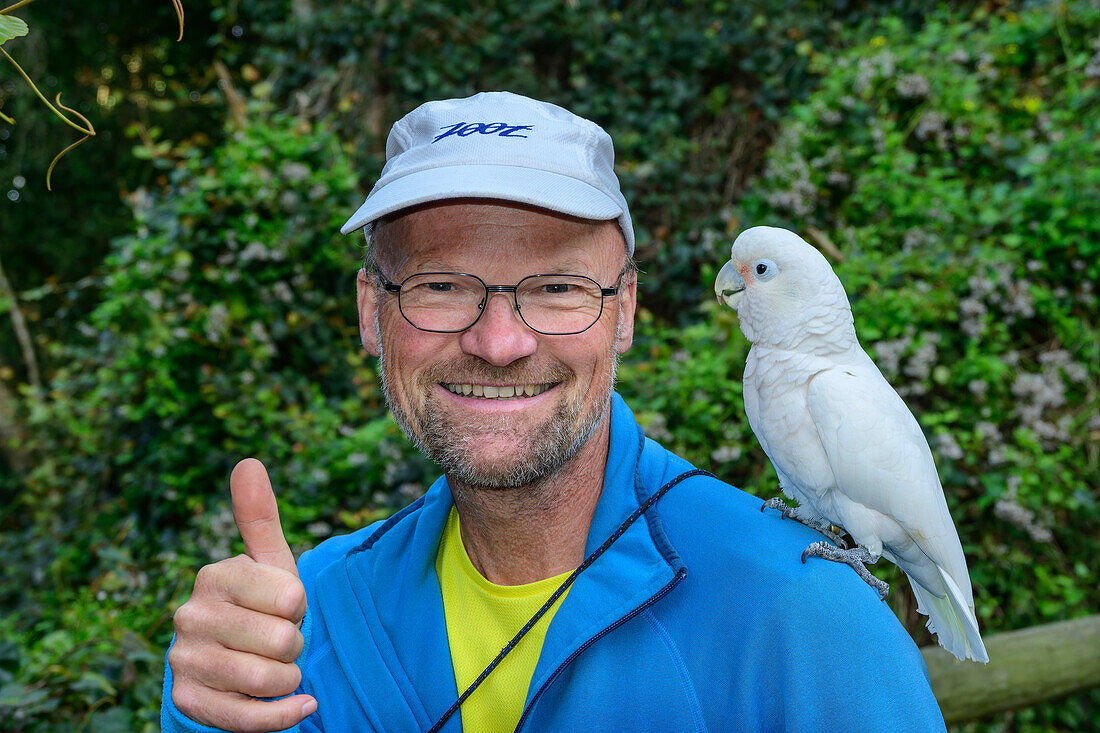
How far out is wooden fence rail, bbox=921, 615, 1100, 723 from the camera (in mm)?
2117

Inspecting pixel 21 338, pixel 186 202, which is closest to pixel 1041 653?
pixel 186 202

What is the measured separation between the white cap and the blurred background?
5.53 feet

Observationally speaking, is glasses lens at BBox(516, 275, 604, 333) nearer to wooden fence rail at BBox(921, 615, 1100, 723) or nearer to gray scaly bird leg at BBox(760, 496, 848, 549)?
gray scaly bird leg at BBox(760, 496, 848, 549)

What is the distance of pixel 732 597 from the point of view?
3.68 feet

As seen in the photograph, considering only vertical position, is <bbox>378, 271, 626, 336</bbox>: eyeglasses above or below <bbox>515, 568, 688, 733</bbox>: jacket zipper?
above

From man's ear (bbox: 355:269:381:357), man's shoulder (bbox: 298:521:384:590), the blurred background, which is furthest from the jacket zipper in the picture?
the blurred background

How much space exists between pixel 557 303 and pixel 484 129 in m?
0.34

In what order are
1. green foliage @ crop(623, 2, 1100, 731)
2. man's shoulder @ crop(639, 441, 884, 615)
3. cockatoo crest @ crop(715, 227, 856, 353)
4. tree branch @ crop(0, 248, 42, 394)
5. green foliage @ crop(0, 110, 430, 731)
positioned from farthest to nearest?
tree branch @ crop(0, 248, 42, 394)
green foliage @ crop(0, 110, 430, 731)
green foliage @ crop(623, 2, 1100, 731)
cockatoo crest @ crop(715, 227, 856, 353)
man's shoulder @ crop(639, 441, 884, 615)

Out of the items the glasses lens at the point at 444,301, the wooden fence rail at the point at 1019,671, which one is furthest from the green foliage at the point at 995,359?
the glasses lens at the point at 444,301

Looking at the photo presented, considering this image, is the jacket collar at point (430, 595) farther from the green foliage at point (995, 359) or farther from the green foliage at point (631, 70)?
the green foliage at point (631, 70)

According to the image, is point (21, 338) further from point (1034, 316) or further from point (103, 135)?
point (1034, 316)

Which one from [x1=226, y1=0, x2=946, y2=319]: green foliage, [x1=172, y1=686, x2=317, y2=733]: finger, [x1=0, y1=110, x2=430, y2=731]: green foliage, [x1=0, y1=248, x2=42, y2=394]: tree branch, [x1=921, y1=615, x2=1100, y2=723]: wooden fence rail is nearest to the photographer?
[x1=172, y1=686, x2=317, y2=733]: finger

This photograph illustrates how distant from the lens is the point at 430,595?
54.2 inches

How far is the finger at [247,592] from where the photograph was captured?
0.96 metres
